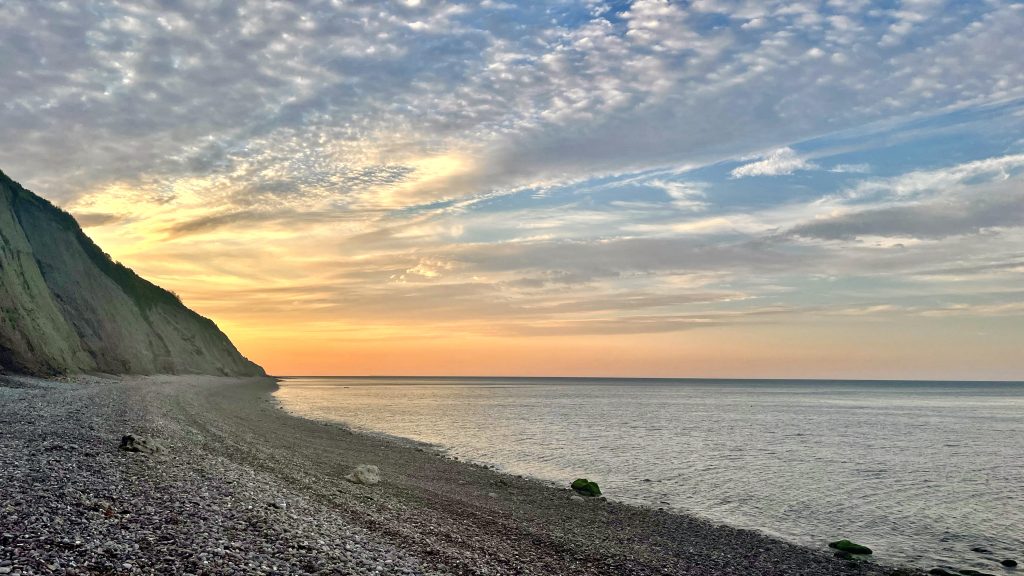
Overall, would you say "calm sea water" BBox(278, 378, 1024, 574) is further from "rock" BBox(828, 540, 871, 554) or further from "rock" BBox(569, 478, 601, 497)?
"rock" BBox(569, 478, 601, 497)

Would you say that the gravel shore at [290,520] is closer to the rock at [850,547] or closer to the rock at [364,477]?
the rock at [364,477]

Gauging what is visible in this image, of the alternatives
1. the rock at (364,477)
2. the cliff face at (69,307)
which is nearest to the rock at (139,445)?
the rock at (364,477)

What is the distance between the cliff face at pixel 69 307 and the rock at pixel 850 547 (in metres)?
57.0

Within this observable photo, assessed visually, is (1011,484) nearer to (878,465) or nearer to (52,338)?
(878,465)

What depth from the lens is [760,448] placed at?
47.4 meters

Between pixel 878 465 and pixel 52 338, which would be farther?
pixel 52 338

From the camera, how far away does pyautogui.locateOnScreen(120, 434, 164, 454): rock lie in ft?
64.8

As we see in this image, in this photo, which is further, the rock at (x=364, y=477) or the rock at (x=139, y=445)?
the rock at (x=364, y=477)

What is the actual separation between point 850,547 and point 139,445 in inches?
905

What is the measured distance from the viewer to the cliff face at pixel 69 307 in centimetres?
5156

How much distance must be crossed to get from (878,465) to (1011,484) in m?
7.36

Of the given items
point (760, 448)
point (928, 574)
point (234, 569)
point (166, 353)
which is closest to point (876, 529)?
point (928, 574)

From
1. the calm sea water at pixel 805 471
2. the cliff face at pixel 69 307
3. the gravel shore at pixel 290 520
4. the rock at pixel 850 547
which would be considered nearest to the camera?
the gravel shore at pixel 290 520

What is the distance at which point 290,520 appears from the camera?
14.3 meters
